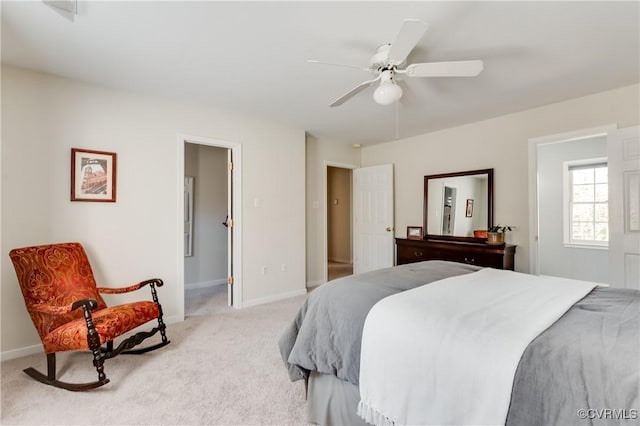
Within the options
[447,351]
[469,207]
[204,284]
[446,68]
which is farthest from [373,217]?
[447,351]

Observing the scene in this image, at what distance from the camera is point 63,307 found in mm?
2105

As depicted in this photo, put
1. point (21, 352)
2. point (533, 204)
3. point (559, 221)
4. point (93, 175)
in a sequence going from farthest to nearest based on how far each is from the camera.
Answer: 1. point (559, 221)
2. point (533, 204)
3. point (93, 175)
4. point (21, 352)

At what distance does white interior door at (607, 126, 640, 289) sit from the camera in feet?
9.18

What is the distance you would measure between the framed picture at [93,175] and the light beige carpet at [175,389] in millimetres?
1379

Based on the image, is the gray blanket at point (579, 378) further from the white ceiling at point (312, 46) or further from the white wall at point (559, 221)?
the white wall at point (559, 221)

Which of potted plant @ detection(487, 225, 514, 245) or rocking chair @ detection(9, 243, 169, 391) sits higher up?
potted plant @ detection(487, 225, 514, 245)

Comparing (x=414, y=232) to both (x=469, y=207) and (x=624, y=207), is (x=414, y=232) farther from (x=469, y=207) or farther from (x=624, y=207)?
(x=624, y=207)

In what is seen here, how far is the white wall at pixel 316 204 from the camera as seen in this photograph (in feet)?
15.6

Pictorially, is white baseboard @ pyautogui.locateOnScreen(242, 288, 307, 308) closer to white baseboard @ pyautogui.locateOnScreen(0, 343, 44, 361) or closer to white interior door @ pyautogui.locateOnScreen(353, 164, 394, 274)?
white interior door @ pyautogui.locateOnScreen(353, 164, 394, 274)

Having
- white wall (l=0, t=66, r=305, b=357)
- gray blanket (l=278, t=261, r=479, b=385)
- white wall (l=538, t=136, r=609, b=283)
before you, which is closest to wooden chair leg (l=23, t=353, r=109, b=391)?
white wall (l=0, t=66, r=305, b=357)

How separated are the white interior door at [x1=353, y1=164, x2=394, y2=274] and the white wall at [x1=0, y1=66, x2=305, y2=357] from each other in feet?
5.53

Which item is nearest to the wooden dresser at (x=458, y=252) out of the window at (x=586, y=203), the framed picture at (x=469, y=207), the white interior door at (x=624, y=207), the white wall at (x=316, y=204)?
the framed picture at (x=469, y=207)

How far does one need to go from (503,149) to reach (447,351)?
347 centimetres

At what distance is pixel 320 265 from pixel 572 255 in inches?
148
